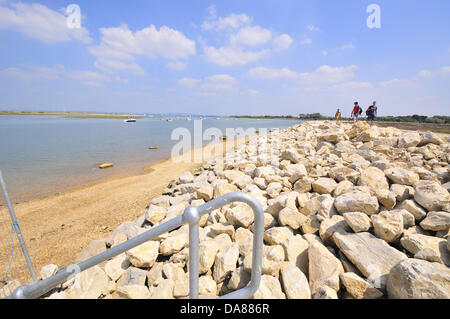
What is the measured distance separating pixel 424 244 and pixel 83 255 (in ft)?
16.5

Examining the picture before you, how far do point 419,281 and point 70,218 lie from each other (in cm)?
758

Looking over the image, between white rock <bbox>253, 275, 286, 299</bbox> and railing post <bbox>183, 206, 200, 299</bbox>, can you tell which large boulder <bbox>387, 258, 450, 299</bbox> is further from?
railing post <bbox>183, 206, 200, 299</bbox>

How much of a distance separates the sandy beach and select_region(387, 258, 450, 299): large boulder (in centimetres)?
486

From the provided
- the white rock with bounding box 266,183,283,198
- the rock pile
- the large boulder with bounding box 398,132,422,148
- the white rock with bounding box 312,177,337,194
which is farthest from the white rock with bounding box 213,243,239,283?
the large boulder with bounding box 398,132,422,148

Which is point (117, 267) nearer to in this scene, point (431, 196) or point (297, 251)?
point (297, 251)

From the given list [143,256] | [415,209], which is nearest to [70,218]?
[143,256]

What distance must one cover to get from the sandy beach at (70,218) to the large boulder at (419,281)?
4860 mm

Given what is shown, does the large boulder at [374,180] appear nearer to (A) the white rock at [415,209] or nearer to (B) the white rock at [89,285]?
(A) the white rock at [415,209]

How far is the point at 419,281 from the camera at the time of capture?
5.19 feet
